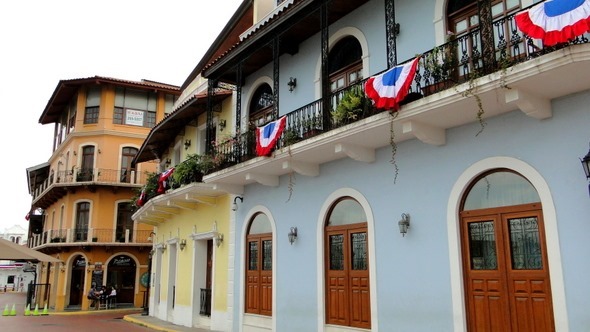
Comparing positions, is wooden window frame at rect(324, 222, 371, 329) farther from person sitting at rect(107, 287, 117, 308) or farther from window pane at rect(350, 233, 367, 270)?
person sitting at rect(107, 287, 117, 308)

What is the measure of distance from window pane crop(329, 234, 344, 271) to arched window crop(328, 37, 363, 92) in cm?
341

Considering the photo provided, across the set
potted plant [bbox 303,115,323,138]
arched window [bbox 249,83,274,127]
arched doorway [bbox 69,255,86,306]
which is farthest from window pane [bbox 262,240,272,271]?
arched doorway [bbox 69,255,86,306]

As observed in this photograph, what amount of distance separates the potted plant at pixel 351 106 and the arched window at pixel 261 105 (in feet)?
14.4

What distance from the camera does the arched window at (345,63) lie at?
11.3 metres

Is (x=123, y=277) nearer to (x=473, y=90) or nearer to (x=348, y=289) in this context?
(x=348, y=289)

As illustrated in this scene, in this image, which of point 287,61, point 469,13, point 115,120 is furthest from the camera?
point 115,120

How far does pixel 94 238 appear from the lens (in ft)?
98.9

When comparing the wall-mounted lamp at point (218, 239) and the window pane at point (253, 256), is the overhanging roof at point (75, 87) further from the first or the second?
the window pane at point (253, 256)

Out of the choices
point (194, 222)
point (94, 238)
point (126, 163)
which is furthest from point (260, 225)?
point (126, 163)

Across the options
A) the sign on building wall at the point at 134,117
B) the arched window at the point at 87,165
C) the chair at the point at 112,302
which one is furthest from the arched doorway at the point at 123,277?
the sign on building wall at the point at 134,117

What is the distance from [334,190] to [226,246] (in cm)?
496

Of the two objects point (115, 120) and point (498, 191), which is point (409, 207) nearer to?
point (498, 191)

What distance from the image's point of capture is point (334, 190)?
1106 cm

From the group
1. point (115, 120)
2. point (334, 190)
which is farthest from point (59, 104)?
point (334, 190)
